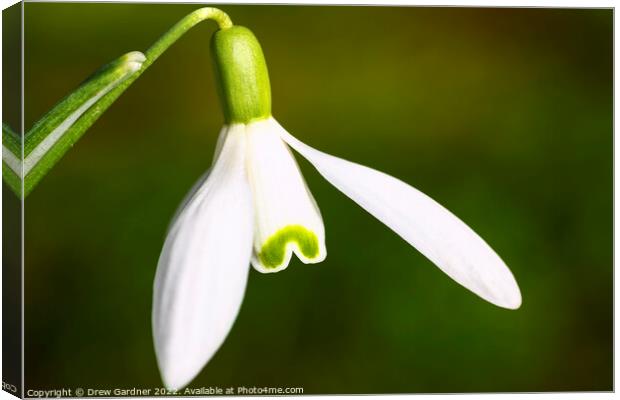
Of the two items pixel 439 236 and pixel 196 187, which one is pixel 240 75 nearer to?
pixel 196 187

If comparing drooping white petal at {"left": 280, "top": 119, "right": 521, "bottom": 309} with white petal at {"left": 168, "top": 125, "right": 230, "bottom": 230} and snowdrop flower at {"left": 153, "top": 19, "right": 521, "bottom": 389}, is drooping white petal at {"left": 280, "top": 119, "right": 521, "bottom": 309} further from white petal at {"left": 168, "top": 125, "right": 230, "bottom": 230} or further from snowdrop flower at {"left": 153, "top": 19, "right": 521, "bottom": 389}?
white petal at {"left": 168, "top": 125, "right": 230, "bottom": 230}

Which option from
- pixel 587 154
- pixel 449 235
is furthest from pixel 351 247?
pixel 449 235

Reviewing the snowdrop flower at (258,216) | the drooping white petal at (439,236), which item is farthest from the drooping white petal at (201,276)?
the drooping white petal at (439,236)

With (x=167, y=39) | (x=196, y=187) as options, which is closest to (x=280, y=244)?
(x=196, y=187)

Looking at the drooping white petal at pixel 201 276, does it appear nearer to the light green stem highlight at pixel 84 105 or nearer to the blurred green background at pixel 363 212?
the light green stem highlight at pixel 84 105

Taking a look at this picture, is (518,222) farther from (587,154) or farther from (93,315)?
(93,315)

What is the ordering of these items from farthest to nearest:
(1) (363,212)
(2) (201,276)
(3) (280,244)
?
(1) (363,212)
(3) (280,244)
(2) (201,276)

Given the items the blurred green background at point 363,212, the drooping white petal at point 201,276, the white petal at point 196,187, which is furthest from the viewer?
the blurred green background at point 363,212
